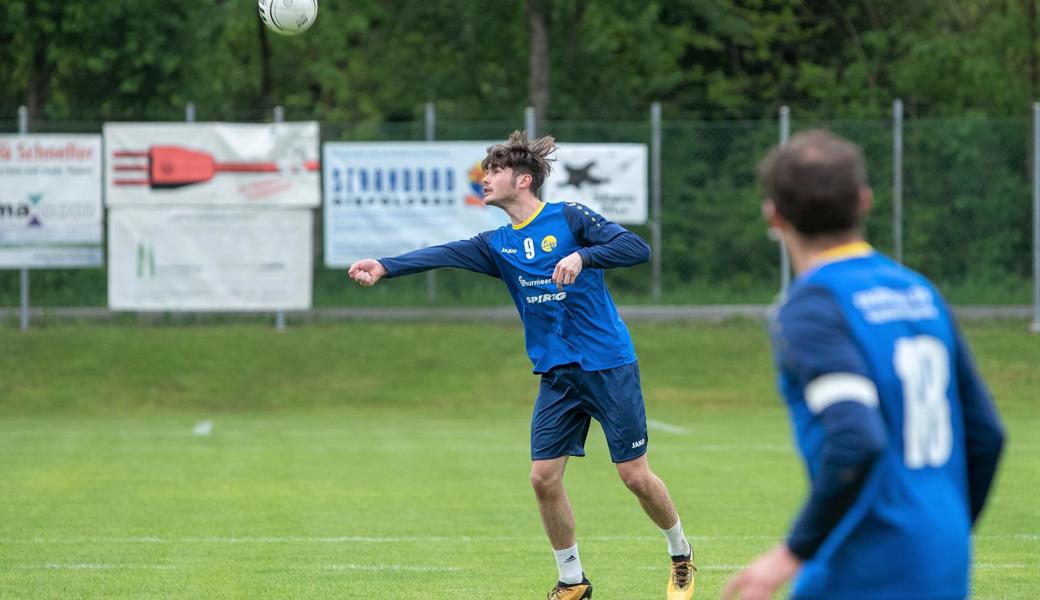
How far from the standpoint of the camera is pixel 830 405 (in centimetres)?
295

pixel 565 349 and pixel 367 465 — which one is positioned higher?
pixel 565 349

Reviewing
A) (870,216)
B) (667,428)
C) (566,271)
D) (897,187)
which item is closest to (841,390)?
(566,271)

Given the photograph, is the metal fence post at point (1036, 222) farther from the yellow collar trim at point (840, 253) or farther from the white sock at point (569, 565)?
the yellow collar trim at point (840, 253)

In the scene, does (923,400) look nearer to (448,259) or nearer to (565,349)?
(565,349)

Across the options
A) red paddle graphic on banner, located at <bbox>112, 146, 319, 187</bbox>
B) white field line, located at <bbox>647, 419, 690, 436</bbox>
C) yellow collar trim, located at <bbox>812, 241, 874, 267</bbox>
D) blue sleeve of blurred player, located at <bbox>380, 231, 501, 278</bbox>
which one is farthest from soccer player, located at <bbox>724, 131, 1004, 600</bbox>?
red paddle graphic on banner, located at <bbox>112, 146, 319, 187</bbox>

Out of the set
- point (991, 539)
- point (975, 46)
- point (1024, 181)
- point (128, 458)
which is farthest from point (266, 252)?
point (975, 46)

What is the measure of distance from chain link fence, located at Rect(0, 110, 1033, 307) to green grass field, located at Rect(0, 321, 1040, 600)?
0.86 metres

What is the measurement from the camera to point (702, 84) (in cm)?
3259

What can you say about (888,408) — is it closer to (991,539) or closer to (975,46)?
(991,539)

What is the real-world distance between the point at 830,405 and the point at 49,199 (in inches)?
672

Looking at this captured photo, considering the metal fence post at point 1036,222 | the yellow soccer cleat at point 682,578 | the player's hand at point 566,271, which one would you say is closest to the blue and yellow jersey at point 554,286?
the player's hand at point 566,271

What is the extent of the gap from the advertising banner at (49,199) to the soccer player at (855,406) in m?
16.7

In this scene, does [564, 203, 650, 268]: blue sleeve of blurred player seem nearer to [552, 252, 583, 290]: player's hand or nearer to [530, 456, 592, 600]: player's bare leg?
[552, 252, 583, 290]: player's hand

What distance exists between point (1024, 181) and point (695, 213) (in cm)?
454
